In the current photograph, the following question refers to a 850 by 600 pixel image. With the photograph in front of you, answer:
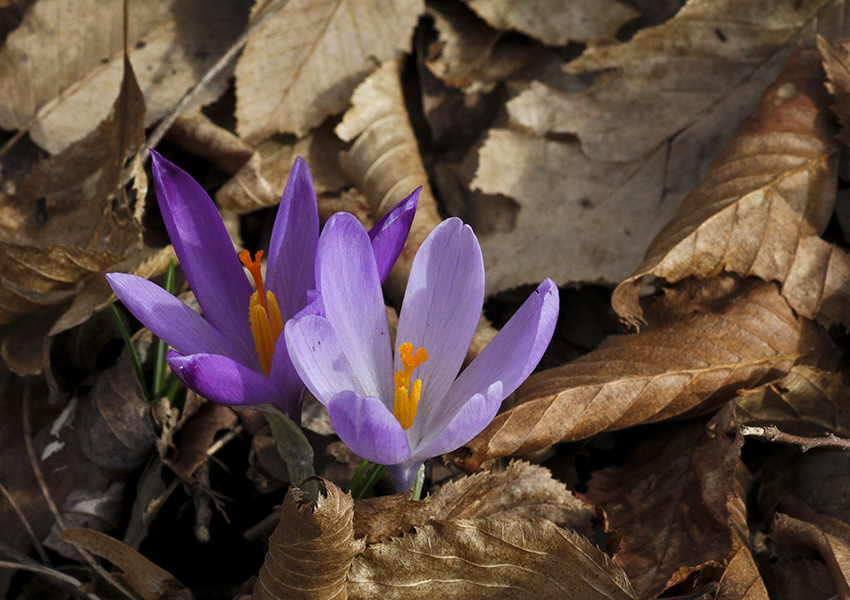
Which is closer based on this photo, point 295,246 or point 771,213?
point 295,246

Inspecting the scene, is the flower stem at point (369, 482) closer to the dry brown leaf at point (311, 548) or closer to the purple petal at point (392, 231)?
the dry brown leaf at point (311, 548)

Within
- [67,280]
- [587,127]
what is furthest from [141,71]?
[587,127]

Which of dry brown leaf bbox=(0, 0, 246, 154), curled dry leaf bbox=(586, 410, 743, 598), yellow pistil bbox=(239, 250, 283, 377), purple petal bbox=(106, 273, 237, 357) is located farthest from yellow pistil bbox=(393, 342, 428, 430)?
dry brown leaf bbox=(0, 0, 246, 154)

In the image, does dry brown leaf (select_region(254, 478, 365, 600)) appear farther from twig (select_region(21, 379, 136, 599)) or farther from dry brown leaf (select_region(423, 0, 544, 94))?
dry brown leaf (select_region(423, 0, 544, 94))

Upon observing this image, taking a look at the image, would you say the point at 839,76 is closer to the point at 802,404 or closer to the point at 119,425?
the point at 802,404

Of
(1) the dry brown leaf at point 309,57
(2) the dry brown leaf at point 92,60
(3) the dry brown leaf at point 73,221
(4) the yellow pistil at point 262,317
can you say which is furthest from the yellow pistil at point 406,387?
(2) the dry brown leaf at point 92,60

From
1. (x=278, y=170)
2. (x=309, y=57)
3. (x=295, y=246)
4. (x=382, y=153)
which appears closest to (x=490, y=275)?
(x=382, y=153)

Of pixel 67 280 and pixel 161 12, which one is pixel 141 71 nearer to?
pixel 161 12
